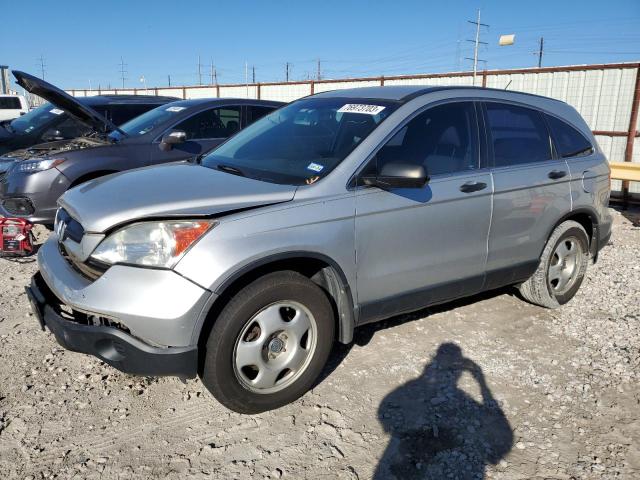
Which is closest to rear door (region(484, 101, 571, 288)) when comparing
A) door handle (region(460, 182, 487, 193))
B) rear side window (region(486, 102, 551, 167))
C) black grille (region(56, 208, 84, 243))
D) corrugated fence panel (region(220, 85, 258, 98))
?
rear side window (region(486, 102, 551, 167))

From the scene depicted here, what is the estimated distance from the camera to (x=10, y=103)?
789 inches

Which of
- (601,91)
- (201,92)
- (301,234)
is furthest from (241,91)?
(301,234)

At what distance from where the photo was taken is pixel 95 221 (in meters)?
2.68

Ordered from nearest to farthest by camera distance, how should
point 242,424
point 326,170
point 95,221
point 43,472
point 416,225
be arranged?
point 43,472 < point 95,221 < point 242,424 < point 326,170 < point 416,225

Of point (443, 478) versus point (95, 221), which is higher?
point (95, 221)

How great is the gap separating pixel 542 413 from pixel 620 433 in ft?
1.31

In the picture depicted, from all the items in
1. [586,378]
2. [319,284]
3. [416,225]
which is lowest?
[586,378]

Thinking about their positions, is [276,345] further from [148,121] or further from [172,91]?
[172,91]

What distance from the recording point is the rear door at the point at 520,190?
382cm

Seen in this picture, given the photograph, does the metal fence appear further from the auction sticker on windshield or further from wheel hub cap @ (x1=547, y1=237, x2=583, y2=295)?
the auction sticker on windshield

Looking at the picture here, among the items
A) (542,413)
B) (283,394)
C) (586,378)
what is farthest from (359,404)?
(586,378)

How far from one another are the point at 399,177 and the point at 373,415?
4.46 ft

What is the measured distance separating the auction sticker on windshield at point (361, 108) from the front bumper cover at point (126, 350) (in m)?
1.89

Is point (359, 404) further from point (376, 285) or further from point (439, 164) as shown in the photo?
point (439, 164)
